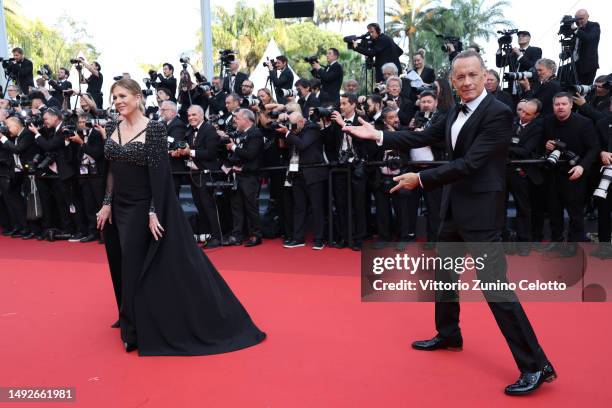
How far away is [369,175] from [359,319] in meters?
2.87

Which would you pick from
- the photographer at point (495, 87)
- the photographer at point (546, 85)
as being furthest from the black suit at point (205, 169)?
the photographer at point (546, 85)

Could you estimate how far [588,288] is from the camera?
4801 mm

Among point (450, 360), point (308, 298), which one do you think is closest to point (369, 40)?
point (308, 298)

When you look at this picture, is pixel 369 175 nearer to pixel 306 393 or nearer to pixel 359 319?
pixel 359 319

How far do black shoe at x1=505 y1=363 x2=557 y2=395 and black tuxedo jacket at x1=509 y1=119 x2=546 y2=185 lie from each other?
345cm

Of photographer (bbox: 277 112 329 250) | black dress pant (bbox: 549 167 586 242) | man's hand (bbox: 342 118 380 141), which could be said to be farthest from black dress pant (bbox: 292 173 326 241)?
man's hand (bbox: 342 118 380 141)

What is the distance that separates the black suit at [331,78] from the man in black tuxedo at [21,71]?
6731mm

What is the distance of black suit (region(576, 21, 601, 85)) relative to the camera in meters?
7.61

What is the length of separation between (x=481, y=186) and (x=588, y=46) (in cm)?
569

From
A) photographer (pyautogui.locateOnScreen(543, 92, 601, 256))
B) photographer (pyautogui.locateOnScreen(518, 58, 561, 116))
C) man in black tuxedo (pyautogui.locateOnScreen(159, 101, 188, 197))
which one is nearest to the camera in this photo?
photographer (pyautogui.locateOnScreen(543, 92, 601, 256))

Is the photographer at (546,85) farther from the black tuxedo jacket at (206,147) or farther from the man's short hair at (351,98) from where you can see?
the black tuxedo jacket at (206,147)

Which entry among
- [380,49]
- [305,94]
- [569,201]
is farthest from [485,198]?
[380,49]

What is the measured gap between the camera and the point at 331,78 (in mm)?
8836

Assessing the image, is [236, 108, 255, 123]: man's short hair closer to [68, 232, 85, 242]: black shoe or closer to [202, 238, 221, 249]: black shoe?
[202, 238, 221, 249]: black shoe
